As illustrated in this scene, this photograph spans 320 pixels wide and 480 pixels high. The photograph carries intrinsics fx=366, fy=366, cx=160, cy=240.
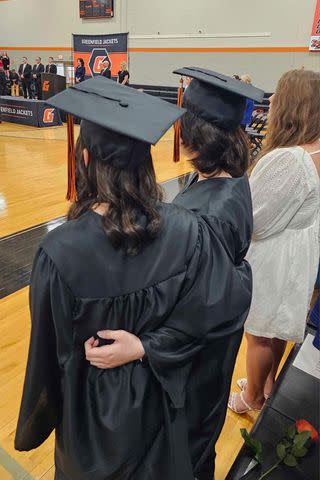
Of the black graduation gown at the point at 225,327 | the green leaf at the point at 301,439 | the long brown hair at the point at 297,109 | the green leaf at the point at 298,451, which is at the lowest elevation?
the green leaf at the point at 298,451

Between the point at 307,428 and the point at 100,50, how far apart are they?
13979 millimetres

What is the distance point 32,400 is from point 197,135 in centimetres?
92

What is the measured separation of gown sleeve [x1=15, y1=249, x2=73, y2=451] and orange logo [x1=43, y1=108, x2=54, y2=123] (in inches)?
392

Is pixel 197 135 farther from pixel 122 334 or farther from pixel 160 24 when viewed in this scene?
pixel 160 24

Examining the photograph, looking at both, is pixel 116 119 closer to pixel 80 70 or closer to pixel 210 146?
pixel 210 146

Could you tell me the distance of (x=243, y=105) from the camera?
51.2 inches

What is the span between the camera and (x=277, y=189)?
1.39 metres

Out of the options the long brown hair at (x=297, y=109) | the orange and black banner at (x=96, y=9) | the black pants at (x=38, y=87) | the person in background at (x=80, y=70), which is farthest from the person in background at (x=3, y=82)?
the long brown hair at (x=297, y=109)

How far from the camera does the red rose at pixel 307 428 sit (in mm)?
1603

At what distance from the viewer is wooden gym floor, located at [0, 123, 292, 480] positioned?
5.21ft

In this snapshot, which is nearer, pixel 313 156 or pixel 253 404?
pixel 313 156

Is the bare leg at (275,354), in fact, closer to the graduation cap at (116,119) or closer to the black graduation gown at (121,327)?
the black graduation gown at (121,327)

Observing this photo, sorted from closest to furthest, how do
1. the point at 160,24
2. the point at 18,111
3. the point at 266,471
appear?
the point at 266,471 < the point at 18,111 < the point at 160,24

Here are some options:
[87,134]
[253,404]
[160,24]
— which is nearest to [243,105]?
[87,134]
